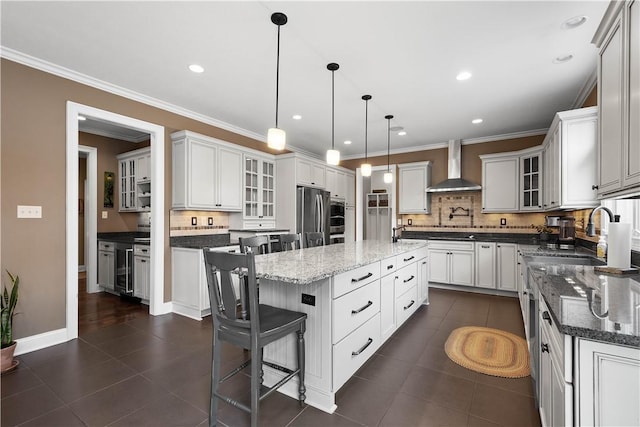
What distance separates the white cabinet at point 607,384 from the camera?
94 cm

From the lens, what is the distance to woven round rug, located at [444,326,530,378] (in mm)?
2457

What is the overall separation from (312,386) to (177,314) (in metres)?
2.62

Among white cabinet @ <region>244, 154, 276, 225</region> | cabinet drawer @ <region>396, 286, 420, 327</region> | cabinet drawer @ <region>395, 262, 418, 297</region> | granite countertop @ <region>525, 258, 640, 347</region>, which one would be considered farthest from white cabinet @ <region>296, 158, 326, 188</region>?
granite countertop @ <region>525, 258, 640, 347</region>

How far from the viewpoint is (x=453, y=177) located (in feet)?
18.4

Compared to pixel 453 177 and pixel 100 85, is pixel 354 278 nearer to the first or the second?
pixel 100 85

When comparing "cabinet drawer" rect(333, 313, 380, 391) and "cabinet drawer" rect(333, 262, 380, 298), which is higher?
"cabinet drawer" rect(333, 262, 380, 298)

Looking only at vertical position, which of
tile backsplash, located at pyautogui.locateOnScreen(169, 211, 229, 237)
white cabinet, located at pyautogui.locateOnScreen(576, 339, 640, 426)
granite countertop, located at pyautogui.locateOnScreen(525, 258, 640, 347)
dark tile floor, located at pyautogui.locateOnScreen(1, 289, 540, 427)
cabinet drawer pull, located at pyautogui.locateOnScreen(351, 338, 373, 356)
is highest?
tile backsplash, located at pyautogui.locateOnScreen(169, 211, 229, 237)

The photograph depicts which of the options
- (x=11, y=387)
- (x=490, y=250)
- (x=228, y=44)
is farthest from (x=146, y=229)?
(x=490, y=250)

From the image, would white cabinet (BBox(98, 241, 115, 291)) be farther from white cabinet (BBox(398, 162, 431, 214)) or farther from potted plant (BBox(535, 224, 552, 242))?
potted plant (BBox(535, 224, 552, 242))

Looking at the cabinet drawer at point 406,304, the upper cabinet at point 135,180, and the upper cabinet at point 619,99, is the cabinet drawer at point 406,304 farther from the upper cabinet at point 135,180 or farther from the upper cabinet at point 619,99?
the upper cabinet at point 135,180

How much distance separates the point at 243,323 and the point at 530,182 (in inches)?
199

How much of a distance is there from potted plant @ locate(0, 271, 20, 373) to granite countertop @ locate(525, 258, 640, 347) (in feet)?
12.3

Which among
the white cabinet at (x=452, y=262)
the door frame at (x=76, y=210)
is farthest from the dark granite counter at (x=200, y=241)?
the white cabinet at (x=452, y=262)

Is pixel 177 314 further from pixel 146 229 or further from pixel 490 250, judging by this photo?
pixel 490 250
